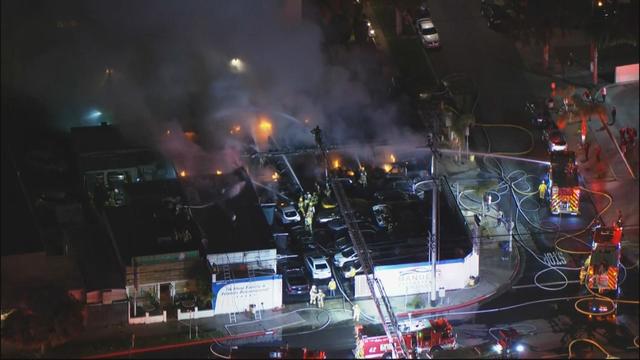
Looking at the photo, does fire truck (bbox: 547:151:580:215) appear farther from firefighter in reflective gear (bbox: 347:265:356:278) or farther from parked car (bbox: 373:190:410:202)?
firefighter in reflective gear (bbox: 347:265:356:278)

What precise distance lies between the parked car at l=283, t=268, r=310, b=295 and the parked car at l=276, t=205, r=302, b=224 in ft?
7.72

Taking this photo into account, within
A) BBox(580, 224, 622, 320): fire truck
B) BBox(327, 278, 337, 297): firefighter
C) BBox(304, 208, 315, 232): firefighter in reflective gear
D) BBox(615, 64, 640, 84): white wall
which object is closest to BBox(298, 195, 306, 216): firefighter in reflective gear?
BBox(304, 208, 315, 232): firefighter in reflective gear

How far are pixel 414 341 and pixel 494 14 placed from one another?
14.9 meters

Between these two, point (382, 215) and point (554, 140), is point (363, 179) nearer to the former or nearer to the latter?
point (382, 215)

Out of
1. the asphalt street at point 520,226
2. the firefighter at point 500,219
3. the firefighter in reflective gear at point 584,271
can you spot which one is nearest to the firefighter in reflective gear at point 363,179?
the asphalt street at point 520,226

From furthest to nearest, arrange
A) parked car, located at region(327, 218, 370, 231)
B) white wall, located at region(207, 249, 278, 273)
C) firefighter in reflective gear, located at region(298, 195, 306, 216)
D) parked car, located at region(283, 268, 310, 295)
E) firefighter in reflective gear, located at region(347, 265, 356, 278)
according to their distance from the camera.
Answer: firefighter in reflective gear, located at region(298, 195, 306, 216)
parked car, located at region(327, 218, 370, 231)
firefighter in reflective gear, located at region(347, 265, 356, 278)
white wall, located at region(207, 249, 278, 273)
parked car, located at region(283, 268, 310, 295)

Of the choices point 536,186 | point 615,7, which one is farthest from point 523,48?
point 536,186

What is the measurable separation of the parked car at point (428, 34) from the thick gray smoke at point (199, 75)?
131 inches

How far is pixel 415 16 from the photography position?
34094 mm

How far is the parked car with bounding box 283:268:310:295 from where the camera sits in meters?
24.7

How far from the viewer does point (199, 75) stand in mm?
30797

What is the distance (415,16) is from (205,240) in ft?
41.5

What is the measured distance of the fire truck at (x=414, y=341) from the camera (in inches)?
859

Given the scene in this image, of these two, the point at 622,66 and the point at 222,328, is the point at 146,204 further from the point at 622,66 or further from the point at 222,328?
the point at 622,66
